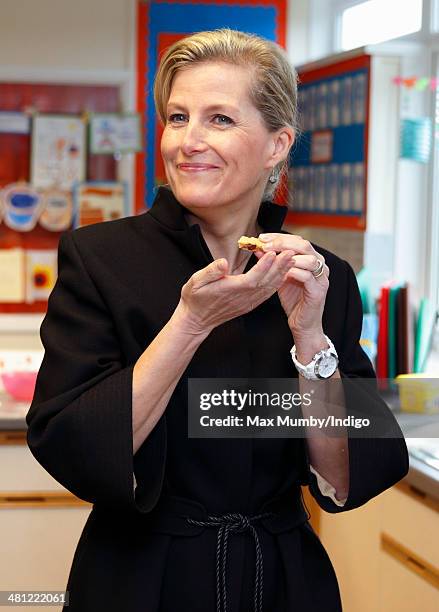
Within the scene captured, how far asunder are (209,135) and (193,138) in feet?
0.10

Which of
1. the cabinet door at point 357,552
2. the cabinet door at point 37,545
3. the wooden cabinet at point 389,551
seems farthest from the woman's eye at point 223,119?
the cabinet door at point 37,545

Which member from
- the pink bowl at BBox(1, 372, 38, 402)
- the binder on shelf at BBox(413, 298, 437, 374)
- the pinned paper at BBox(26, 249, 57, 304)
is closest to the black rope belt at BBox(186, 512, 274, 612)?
the pink bowl at BBox(1, 372, 38, 402)

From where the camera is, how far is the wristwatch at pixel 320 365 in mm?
1453

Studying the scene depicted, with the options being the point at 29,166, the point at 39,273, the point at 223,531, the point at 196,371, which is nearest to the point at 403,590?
the point at 223,531

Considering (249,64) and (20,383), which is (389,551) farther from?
(249,64)

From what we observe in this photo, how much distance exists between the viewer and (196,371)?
1.47 metres

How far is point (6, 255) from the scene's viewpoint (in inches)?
211

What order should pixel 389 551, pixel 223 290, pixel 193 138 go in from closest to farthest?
pixel 223 290
pixel 193 138
pixel 389 551

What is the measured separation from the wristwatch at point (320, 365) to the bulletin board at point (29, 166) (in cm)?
409

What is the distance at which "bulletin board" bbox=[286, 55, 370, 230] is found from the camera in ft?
13.6

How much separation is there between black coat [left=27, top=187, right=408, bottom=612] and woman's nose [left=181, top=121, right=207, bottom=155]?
0.13 meters

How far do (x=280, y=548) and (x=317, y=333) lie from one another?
0.33 meters

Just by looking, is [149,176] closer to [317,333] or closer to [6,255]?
[6,255]

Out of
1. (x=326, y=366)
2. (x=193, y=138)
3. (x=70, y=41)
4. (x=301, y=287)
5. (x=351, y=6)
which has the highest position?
(x=351, y=6)
